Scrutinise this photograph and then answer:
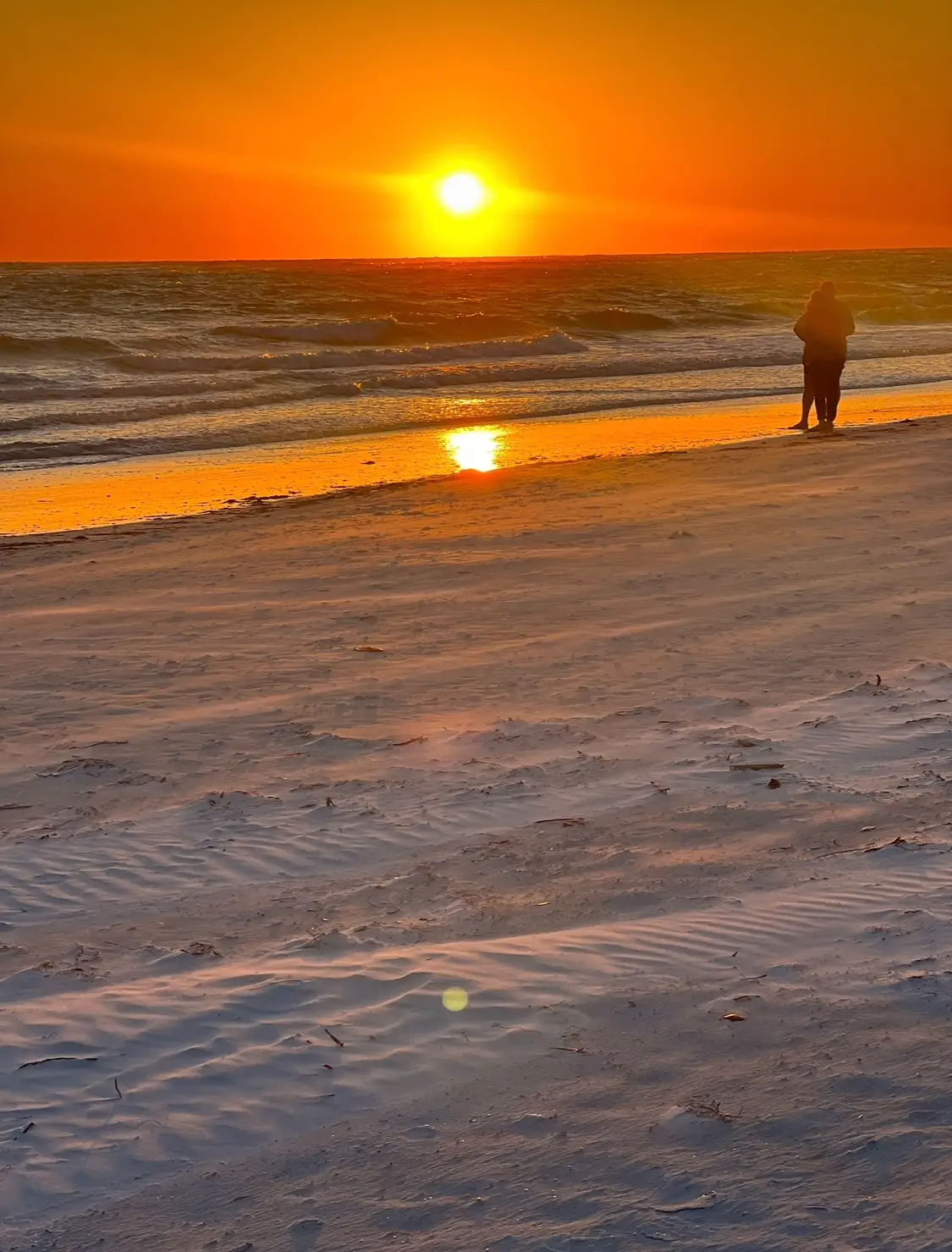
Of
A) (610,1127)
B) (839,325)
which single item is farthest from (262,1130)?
(839,325)

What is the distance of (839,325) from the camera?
13305 millimetres

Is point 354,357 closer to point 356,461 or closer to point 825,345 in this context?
point 356,461

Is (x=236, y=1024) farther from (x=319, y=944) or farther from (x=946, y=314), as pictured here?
(x=946, y=314)

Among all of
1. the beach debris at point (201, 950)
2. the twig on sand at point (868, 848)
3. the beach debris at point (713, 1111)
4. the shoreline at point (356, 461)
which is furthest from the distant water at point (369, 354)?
the beach debris at point (713, 1111)

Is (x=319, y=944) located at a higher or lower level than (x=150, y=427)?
lower

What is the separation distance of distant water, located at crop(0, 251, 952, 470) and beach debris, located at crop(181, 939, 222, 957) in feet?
39.2

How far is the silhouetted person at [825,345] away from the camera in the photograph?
13266mm

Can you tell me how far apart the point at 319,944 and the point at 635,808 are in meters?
1.21

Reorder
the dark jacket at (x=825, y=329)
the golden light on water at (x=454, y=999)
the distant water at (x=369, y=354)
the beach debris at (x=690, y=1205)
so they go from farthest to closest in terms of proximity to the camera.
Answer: the distant water at (x=369, y=354)
the dark jacket at (x=825, y=329)
the golden light on water at (x=454, y=999)
the beach debris at (x=690, y=1205)

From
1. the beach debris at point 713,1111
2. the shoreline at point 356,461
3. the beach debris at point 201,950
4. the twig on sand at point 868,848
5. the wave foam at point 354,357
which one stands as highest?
the wave foam at point 354,357

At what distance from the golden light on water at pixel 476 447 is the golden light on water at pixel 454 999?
8880 mm

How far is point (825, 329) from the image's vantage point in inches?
522

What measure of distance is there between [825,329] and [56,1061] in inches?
473

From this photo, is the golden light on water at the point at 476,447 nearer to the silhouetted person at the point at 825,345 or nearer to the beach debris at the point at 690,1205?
the silhouetted person at the point at 825,345
